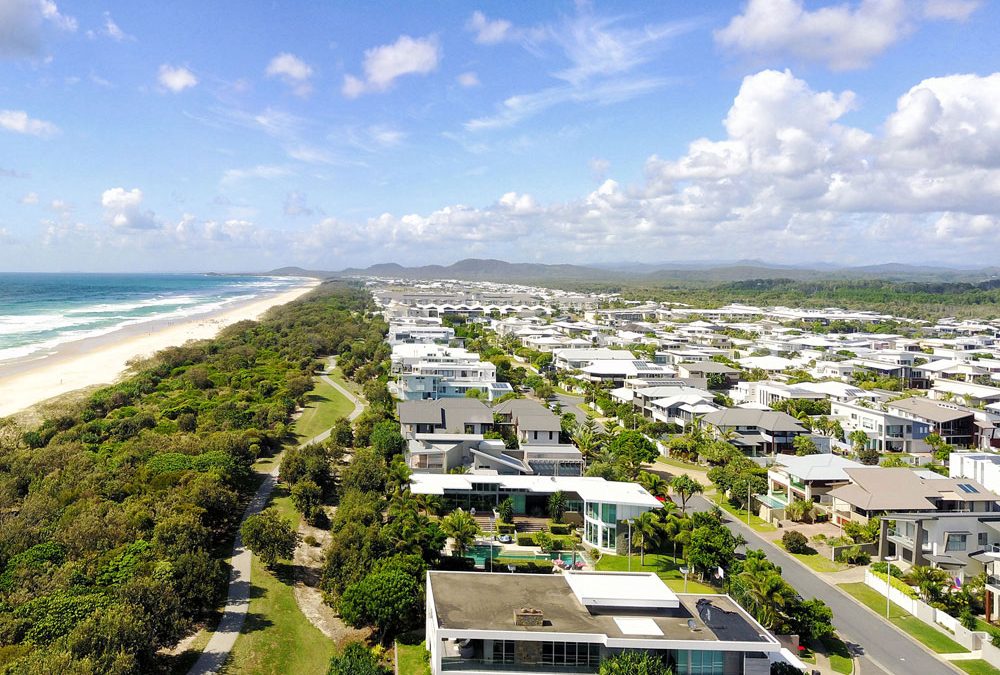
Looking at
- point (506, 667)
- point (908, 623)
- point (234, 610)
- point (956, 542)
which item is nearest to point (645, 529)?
point (908, 623)

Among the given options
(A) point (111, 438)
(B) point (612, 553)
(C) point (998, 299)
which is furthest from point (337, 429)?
(C) point (998, 299)

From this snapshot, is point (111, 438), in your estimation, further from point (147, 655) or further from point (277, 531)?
point (147, 655)

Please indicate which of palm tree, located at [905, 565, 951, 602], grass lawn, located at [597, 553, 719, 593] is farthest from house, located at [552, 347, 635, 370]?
palm tree, located at [905, 565, 951, 602]

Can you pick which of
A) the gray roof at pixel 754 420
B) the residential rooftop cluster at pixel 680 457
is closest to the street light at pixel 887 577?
the residential rooftop cluster at pixel 680 457

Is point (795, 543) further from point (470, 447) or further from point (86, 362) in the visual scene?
point (86, 362)

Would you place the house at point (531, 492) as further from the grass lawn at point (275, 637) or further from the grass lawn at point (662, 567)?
the grass lawn at point (275, 637)

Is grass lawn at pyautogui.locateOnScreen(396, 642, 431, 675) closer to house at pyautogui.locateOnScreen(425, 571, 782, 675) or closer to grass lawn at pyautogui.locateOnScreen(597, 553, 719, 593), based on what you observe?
house at pyautogui.locateOnScreen(425, 571, 782, 675)
